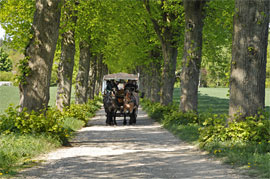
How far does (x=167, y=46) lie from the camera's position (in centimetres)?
2375

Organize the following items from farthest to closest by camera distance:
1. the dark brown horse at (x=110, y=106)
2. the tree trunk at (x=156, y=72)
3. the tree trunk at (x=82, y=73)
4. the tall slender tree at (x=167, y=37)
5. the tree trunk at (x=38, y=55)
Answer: the tree trunk at (x=156, y=72)
the tree trunk at (x=82, y=73)
the tall slender tree at (x=167, y=37)
the dark brown horse at (x=110, y=106)
the tree trunk at (x=38, y=55)

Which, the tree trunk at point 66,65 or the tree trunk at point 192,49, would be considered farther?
the tree trunk at point 66,65

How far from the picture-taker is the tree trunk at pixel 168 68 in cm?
2370

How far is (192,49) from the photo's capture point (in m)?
17.1

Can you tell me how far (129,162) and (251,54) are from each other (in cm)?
440

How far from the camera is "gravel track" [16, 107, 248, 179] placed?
7.44 meters

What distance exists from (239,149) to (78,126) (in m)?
9.45

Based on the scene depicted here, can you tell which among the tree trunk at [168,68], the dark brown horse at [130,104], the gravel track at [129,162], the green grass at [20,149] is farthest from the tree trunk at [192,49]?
the green grass at [20,149]

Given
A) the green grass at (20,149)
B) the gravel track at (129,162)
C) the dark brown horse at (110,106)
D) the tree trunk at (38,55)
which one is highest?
the tree trunk at (38,55)

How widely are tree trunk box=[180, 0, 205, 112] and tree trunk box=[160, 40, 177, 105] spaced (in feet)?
20.1

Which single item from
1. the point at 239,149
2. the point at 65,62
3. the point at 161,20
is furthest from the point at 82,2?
the point at 239,149

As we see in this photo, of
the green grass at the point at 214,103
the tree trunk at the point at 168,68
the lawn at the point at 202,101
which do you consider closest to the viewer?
the tree trunk at the point at 168,68

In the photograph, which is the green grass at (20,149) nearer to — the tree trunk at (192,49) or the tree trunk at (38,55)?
the tree trunk at (38,55)

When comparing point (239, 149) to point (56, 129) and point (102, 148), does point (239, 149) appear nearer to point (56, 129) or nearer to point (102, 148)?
point (102, 148)
